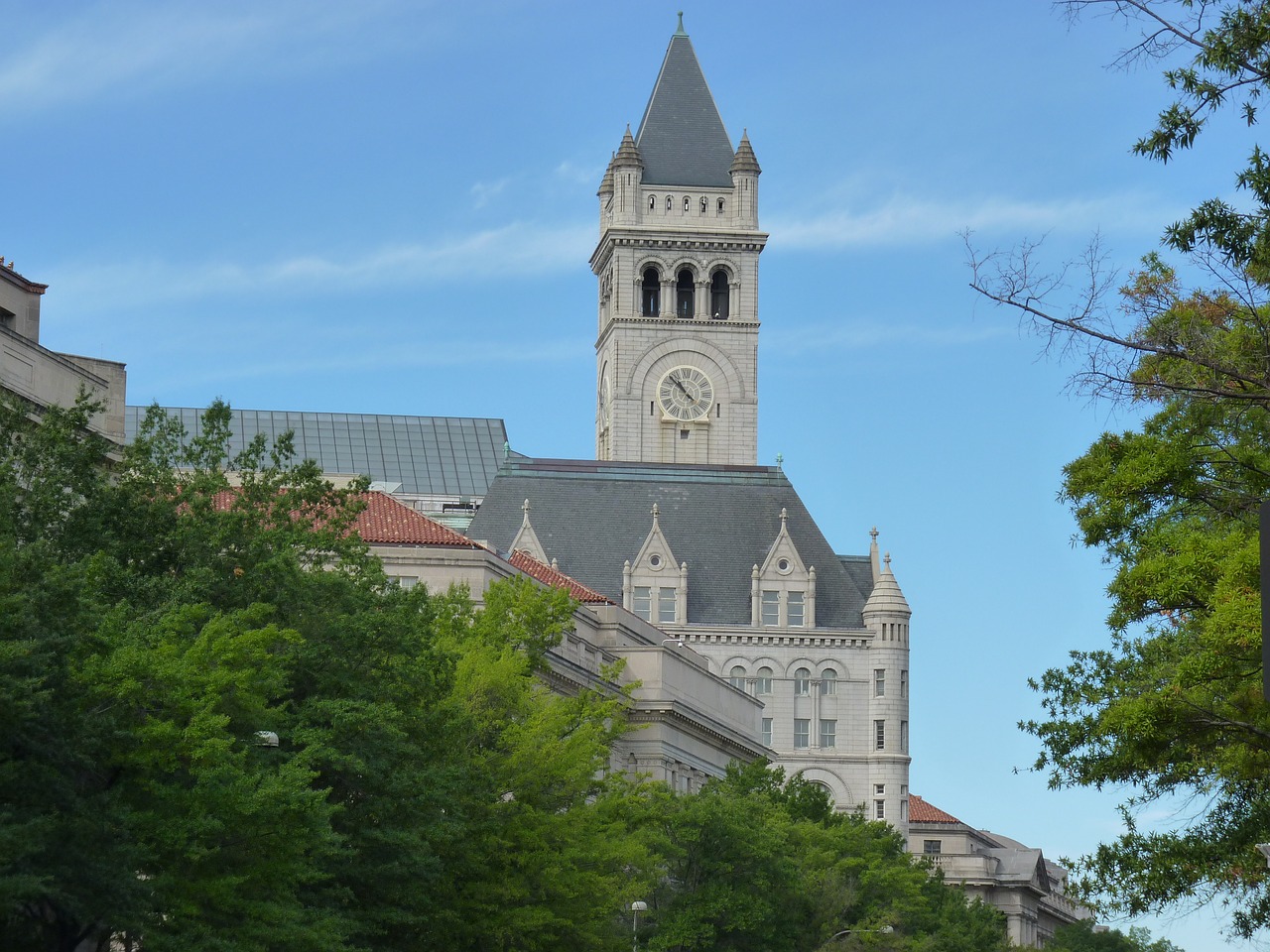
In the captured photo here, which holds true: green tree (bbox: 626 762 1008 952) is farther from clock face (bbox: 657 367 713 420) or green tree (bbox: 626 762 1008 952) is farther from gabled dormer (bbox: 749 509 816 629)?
clock face (bbox: 657 367 713 420)

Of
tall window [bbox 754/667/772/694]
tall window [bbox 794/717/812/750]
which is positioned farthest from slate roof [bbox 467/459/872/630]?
tall window [bbox 794/717/812/750]

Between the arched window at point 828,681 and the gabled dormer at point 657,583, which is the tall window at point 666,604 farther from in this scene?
the arched window at point 828,681

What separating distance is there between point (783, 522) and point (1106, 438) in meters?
124

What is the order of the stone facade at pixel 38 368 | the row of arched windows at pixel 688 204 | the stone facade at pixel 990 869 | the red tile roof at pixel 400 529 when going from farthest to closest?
the row of arched windows at pixel 688 204, the stone facade at pixel 990 869, the red tile roof at pixel 400 529, the stone facade at pixel 38 368

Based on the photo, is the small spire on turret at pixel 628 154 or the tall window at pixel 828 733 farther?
the small spire on turret at pixel 628 154

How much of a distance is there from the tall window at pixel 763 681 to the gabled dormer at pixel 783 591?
2.75 metres

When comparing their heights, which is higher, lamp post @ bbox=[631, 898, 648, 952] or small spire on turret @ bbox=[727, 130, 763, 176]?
small spire on turret @ bbox=[727, 130, 763, 176]

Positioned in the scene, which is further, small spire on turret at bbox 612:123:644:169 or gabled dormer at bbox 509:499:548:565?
small spire on turret at bbox 612:123:644:169

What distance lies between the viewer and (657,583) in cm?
16375

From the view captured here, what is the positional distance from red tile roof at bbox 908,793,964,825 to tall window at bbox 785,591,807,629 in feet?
90.6

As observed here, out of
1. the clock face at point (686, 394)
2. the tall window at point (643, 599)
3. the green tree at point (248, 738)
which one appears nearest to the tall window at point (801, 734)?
the tall window at point (643, 599)

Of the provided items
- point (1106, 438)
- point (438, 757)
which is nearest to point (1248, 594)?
point (1106, 438)

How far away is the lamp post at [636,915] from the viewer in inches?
2720

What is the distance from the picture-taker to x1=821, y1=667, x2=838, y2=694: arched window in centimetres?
16338
